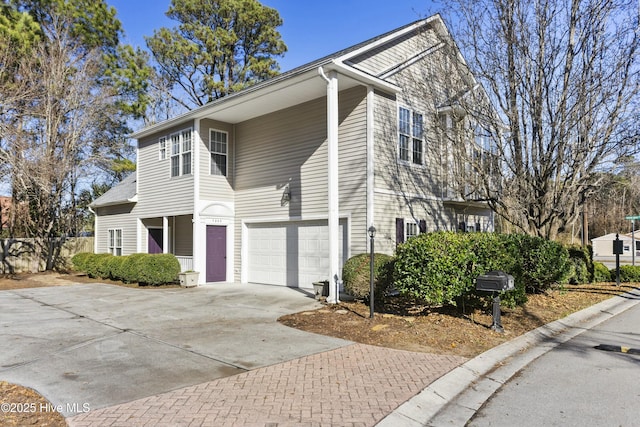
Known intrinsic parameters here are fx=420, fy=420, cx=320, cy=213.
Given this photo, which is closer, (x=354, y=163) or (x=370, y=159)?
(x=370, y=159)

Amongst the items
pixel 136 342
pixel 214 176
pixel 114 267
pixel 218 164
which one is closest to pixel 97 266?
pixel 114 267

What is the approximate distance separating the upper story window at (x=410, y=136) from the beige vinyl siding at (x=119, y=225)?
38.6ft

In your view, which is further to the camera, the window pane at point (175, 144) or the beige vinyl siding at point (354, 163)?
the window pane at point (175, 144)

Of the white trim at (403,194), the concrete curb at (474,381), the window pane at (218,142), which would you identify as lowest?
the concrete curb at (474,381)

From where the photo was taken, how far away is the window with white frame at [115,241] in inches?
746

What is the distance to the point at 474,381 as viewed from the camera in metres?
5.03

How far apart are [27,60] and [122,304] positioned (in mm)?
13711

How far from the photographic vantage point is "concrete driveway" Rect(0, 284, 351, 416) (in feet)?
15.4

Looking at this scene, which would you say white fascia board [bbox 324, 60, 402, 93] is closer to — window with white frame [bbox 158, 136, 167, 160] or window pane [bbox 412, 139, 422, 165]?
window pane [bbox 412, 139, 422, 165]

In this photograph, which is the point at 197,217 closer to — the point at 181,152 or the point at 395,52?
the point at 181,152

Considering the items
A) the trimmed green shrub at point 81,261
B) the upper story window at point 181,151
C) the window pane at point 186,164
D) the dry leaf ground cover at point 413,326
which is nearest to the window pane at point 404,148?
the dry leaf ground cover at point 413,326

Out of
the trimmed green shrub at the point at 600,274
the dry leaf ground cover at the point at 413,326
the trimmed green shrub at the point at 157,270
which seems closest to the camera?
the dry leaf ground cover at the point at 413,326

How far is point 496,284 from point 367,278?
316 cm

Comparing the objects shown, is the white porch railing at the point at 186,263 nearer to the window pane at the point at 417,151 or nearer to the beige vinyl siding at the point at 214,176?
the beige vinyl siding at the point at 214,176
